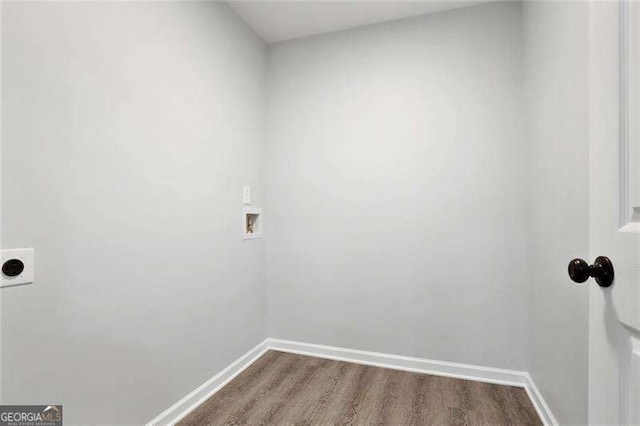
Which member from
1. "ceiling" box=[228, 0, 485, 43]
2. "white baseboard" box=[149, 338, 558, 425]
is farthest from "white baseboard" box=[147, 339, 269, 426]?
"ceiling" box=[228, 0, 485, 43]

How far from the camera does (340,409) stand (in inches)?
70.2

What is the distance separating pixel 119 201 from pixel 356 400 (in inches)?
67.3

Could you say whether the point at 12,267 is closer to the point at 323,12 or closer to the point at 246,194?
the point at 246,194

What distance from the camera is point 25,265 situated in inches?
42.1

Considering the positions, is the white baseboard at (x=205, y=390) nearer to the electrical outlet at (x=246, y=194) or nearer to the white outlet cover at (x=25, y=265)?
the white outlet cover at (x=25, y=265)

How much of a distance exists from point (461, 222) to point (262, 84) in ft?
6.31

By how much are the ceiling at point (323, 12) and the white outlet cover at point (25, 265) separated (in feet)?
6.43

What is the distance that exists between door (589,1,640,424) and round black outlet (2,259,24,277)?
5.45 ft

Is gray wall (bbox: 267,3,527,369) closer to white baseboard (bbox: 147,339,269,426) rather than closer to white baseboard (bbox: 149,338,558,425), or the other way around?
white baseboard (bbox: 149,338,558,425)

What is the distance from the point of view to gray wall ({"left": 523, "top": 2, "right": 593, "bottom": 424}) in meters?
1.20

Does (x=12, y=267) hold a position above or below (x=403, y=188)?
below

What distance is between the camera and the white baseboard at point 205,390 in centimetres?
163

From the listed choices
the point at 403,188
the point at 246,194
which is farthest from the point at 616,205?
the point at 246,194

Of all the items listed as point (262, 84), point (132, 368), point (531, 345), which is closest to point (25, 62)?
point (132, 368)
